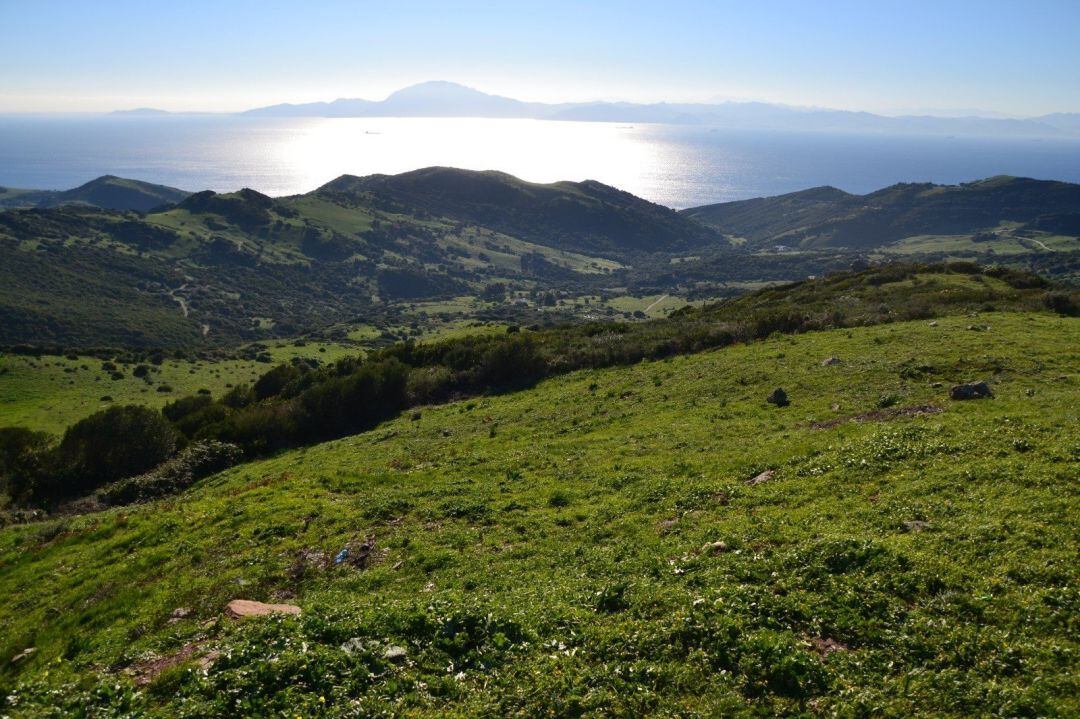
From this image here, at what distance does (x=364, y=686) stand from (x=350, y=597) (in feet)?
13.5

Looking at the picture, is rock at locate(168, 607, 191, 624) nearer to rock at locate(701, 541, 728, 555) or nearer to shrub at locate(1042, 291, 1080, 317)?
rock at locate(701, 541, 728, 555)

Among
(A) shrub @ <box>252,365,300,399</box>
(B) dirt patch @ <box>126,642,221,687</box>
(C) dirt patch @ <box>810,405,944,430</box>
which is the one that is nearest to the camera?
(B) dirt patch @ <box>126,642,221,687</box>

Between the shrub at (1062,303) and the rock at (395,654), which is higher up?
the shrub at (1062,303)

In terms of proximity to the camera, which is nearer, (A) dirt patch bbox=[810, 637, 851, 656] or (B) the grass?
(A) dirt patch bbox=[810, 637, 851, 656]

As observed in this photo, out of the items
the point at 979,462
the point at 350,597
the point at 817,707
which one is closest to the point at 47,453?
the point at 350,597

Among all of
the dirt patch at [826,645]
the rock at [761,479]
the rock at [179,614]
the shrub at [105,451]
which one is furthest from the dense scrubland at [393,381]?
the dirt patch at [826,645]

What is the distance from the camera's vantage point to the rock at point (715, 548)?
13.5 meters

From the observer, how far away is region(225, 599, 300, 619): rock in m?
12.9

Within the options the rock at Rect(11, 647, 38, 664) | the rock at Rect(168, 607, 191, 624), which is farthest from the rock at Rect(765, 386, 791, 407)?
the rock at Rect(11, 647, 38, 664)

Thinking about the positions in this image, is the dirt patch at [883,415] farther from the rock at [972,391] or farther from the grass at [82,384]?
the grass at [82,384]

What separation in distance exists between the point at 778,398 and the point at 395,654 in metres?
21.3

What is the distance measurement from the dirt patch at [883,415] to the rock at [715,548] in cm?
1074

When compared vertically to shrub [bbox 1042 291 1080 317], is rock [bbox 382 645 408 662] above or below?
below

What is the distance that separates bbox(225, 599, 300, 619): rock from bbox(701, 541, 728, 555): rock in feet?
31.1
